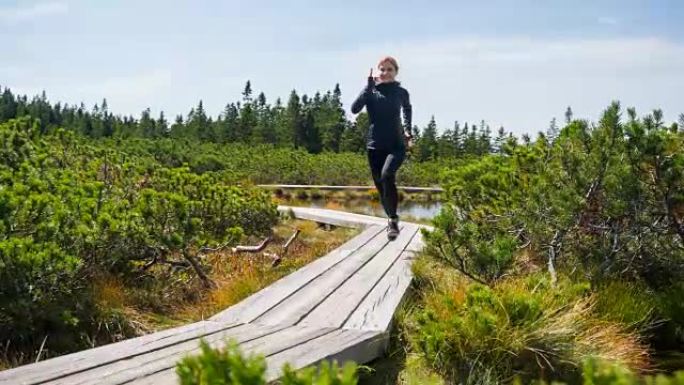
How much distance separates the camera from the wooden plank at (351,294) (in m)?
4.02

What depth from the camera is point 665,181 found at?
475 centimetres

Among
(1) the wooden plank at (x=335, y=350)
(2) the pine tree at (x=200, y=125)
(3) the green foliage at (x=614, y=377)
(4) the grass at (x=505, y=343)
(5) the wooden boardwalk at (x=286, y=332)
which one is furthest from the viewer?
(2) the pine tree at (x=200, y=125)

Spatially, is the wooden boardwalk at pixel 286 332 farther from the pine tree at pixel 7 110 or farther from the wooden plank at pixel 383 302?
the pine tree at pixel 7 110

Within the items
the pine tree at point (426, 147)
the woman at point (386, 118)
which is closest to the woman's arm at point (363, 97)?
the woman at point (386, 118)

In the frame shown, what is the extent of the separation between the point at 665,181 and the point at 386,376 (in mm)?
2657

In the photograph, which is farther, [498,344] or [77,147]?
[77,147]

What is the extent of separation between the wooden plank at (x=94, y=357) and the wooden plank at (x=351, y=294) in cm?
68

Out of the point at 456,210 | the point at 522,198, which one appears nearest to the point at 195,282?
the point at 456,210

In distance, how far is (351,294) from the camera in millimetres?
4777

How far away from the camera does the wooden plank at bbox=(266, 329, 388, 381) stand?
10.0 feet

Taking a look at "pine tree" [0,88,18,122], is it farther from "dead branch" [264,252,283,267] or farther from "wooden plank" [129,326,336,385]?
"wooden plank" [129,326,336,385]

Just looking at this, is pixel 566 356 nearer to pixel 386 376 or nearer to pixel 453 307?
pixel 453 307

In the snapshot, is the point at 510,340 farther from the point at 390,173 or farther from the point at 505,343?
the point at 390,173

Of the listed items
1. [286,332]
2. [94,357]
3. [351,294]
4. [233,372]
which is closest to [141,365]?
[94,357]
